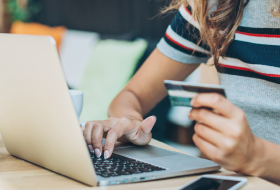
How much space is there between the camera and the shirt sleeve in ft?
3.32

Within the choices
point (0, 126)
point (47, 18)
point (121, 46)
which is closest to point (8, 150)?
point (0, 126)

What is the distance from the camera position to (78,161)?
0.48 meters

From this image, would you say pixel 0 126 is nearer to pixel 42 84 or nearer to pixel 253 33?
pixel 42 84

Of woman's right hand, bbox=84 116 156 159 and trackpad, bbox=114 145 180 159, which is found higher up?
woman's right hand, bbox=84 116 156 159

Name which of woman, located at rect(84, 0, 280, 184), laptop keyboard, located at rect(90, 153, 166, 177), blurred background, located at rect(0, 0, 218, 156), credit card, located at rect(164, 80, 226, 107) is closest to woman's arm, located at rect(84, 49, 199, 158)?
woman, located at rect(84, 0, 280, 184)

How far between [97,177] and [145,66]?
630mm

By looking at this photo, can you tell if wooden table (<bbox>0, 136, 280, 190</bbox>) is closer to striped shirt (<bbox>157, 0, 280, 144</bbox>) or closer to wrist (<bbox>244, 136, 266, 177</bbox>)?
→ wrist (<bbox>244, 136, 266, 177</bbox>)

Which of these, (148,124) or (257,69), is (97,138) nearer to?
(148,124)

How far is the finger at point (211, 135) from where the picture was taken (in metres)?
0.50

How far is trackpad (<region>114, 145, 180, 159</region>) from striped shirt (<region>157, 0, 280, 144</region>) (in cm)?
33

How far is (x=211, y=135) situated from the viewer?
51 cm

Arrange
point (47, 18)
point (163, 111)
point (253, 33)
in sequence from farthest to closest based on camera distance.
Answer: point (47, 18) → point (163, 111) → point (253, 33)

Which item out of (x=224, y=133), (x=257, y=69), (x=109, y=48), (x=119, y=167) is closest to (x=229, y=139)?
(x=224, y=133)

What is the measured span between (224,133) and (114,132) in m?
0.25
